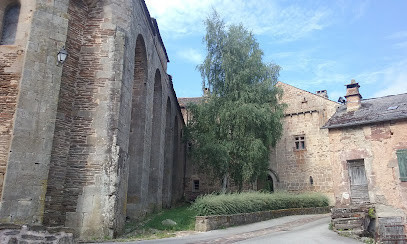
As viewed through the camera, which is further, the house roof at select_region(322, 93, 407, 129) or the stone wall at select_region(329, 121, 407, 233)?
the house roof at select_region(322, 93, 407, 129)

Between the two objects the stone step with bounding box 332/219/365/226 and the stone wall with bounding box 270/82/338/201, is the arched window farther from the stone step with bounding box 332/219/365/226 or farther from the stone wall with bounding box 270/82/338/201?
the stone wall with bounding box 270/82/338/201

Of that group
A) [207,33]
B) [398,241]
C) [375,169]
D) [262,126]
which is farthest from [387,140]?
[207,33]

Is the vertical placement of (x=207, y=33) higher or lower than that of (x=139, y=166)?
higher

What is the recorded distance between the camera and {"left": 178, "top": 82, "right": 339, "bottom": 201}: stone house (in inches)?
896

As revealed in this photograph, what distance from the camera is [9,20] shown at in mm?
9609

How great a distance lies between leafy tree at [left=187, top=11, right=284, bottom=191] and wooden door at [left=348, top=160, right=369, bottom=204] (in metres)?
4.55

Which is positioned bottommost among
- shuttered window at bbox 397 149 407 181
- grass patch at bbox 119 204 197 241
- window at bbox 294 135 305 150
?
grass patch at bbox 119 204 197 241

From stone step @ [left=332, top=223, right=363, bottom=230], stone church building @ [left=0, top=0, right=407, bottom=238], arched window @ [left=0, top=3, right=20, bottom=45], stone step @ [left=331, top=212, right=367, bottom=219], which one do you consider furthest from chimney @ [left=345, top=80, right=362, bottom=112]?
arched window @ [left=0, top=3, right=20, bottom=45]

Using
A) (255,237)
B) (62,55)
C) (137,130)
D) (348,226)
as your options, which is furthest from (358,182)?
(62,55)

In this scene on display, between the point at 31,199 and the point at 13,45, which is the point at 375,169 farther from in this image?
the point at 13,45

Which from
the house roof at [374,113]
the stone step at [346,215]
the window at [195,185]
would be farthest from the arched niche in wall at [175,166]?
the stone step at [346,215]

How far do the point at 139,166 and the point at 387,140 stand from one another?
489 inches

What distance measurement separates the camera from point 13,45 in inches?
352

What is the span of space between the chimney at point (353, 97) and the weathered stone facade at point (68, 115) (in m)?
13.9
